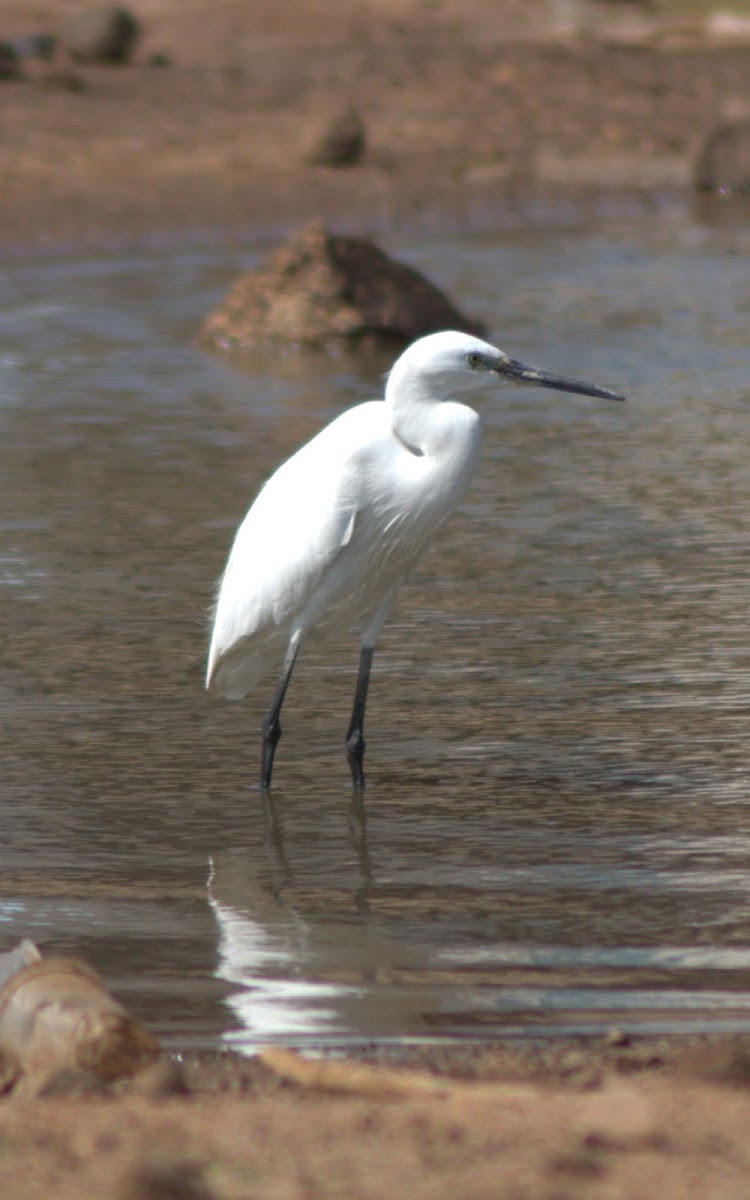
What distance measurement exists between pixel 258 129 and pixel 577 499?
1424cm

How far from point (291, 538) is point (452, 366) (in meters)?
0.64

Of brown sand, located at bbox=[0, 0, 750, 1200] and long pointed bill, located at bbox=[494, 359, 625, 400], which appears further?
long pointed bill, located at bbox=[494, 359, 625, 400]

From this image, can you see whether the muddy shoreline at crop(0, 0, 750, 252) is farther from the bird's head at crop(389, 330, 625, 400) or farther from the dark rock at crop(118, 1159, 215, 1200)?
the dark rock at crop(118, 1159, 215, 1200)

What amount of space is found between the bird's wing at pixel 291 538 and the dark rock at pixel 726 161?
16.7 m

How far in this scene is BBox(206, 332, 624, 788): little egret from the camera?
5.83 m

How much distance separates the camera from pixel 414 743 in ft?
20.9

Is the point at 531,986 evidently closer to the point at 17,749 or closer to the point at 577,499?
the point at 17,749

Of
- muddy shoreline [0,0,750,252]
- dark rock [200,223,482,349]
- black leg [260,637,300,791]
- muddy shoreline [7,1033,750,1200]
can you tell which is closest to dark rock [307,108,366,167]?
muddy shoreline [0,0,750,252]

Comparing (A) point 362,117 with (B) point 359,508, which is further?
(A) point 362,117

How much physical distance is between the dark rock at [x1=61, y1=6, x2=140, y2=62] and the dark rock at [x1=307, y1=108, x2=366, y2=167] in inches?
199

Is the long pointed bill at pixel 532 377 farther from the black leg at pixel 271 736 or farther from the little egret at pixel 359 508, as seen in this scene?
the black leg at pixel 271 736

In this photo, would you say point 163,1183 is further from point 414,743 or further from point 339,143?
point 339,143

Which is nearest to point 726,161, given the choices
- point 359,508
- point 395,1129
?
point 359,508

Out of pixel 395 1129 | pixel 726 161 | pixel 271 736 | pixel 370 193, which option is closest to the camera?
pixel 395 1129
